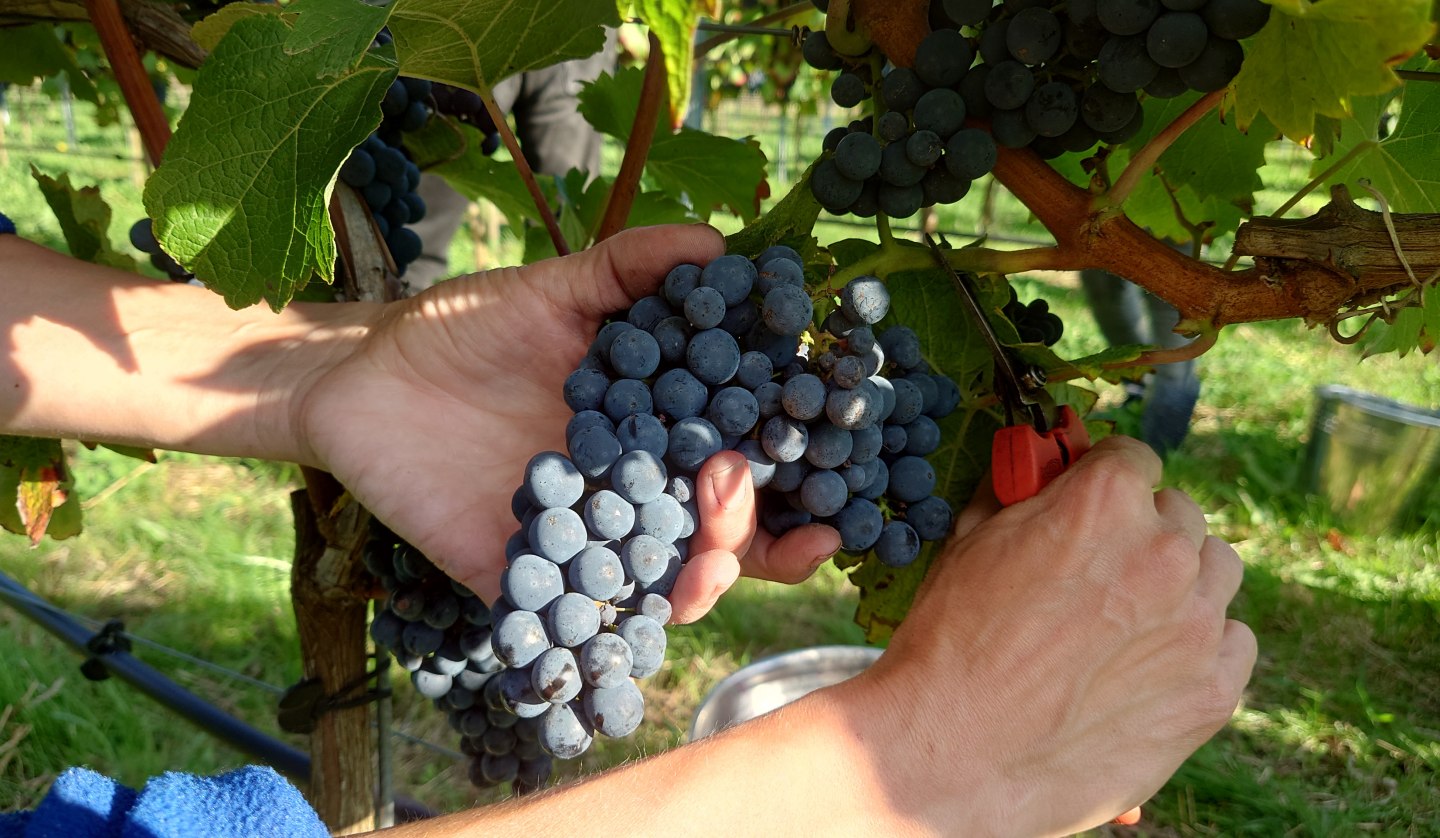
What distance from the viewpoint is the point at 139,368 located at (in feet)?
3.98

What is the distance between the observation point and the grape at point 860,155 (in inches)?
35.7

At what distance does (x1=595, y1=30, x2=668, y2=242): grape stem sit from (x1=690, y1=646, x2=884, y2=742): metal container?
3.71 feet

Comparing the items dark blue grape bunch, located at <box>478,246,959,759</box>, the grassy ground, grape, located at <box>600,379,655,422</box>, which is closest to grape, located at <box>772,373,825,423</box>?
dark blue grape bunch, located at <box>478,246,959,759</box>

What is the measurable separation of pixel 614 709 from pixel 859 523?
29cm

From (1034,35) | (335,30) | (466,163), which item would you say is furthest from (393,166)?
(1034,35)

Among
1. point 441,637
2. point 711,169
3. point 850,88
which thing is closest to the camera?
point 850,88

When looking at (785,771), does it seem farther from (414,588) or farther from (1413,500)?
(1413,500)

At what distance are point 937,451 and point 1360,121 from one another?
54 centimetres

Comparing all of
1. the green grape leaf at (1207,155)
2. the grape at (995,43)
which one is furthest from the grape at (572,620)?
the green grape leaf at (1207,155)

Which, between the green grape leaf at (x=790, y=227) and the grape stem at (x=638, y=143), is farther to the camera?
the grape stem at (x=638, y=143)

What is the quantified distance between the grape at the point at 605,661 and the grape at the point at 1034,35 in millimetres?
571

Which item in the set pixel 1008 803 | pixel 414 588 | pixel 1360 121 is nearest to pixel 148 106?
pixel 414 588

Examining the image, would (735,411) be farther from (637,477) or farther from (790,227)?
(790,227)

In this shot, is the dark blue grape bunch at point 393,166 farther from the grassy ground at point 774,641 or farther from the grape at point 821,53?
the grassy ground at point 774,641
